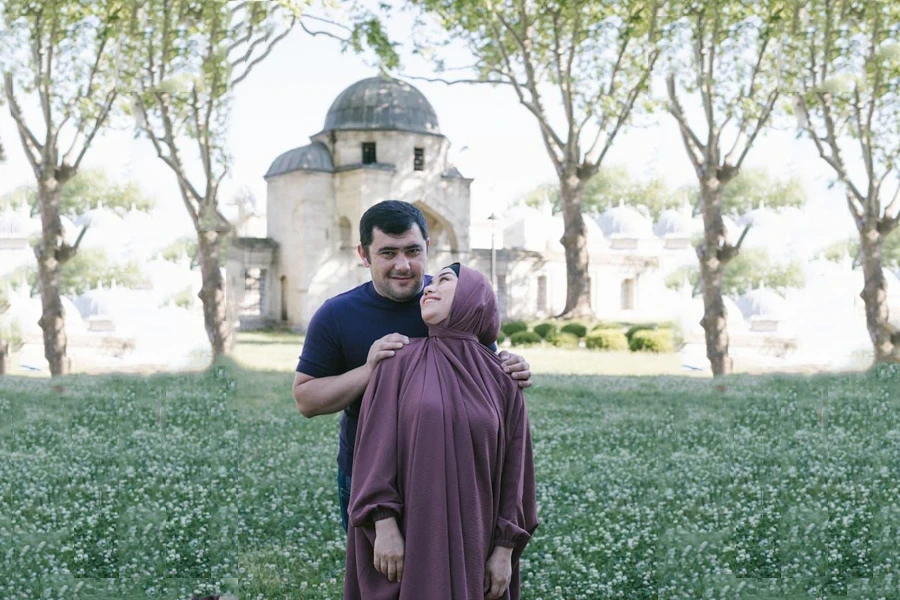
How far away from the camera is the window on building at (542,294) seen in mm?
29375

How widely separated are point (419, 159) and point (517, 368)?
29530 millimetres

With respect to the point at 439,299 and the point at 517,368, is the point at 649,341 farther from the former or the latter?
the point at 439,299

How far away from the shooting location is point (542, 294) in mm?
29547

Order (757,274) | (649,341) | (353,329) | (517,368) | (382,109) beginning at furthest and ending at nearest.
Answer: (382,109) → (649,341) → (757,274) → (353,329) → (517,368)

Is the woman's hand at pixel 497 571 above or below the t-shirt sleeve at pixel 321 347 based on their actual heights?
below

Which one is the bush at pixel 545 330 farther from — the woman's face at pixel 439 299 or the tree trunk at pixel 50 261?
the woman's face at pixel 439 299

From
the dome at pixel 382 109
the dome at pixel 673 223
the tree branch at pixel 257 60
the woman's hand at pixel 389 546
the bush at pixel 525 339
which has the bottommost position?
the bush at pixel 525 339

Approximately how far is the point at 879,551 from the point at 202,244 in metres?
7.38

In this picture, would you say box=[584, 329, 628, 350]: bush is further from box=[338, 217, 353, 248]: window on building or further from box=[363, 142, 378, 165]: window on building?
box=[363, 142, 378, 165]: window on building

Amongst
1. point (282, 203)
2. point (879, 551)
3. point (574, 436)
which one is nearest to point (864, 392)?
point (574, 436)

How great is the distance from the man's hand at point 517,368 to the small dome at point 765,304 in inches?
370

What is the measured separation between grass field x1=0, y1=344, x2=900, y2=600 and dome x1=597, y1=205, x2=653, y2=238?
13.1m

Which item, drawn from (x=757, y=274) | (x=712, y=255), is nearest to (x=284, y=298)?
(x=757, y=274)

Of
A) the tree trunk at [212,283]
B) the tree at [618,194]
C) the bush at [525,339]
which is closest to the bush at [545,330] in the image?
the bush at [525,339]
